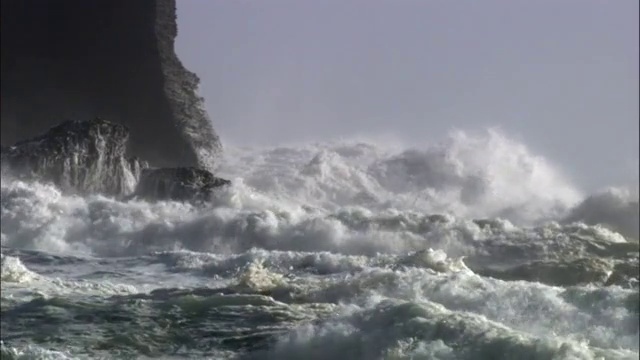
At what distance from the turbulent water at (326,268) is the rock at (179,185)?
438mm

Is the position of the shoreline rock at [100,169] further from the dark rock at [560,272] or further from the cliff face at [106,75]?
the dark rock at [560,272]

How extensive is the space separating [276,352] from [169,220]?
1548 cm

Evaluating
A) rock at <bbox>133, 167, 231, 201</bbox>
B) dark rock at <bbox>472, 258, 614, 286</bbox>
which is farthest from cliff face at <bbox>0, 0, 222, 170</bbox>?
dark rock at <bbox>472, 258, 614, 286</bbox>

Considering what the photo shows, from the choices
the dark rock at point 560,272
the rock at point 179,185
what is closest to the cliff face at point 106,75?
the rock at point 179,185

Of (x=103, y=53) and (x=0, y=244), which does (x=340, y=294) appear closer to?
(x=0, y=244)

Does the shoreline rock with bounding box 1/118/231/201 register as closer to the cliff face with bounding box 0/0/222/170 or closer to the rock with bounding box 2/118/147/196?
the rock with bounding box 2/118/147/196

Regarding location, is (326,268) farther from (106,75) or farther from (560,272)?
(106,75)

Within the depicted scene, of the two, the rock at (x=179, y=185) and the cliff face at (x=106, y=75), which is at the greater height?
the cliff face at (x=106, y=75)

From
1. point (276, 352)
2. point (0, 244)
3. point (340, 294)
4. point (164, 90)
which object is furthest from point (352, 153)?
point (276, 352)

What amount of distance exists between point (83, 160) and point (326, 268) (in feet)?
39.9

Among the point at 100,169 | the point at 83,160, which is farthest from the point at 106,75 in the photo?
the point at 83,160

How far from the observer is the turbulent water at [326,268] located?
10781mm

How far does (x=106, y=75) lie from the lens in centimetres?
2648

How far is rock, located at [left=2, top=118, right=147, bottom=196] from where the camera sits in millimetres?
28078
